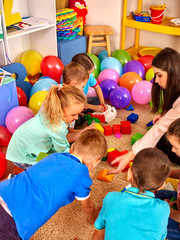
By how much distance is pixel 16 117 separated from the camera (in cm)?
193

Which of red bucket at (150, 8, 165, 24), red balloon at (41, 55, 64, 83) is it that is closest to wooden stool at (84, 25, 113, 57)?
red bucket at (150, 8, 165, 24)

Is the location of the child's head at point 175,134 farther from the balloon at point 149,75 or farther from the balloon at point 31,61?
the balloon at point 31,61

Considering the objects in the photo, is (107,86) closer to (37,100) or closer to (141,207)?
(37,100)

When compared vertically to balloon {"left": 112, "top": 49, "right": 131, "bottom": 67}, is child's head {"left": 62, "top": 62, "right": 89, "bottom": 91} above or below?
above

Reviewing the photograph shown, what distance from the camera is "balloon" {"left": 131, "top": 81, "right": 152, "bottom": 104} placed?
2307 millimetres

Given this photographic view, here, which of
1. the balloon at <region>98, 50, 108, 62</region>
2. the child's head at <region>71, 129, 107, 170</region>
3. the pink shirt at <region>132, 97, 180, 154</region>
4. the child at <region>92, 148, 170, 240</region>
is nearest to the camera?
the child at <region>92, 148, 170, 240</region>


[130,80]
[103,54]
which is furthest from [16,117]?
[103,54]

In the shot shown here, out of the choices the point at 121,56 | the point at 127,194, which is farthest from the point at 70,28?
the point at 127,194

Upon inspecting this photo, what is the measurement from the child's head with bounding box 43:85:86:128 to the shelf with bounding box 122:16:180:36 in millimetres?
1833

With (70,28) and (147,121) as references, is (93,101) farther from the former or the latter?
(70,28)

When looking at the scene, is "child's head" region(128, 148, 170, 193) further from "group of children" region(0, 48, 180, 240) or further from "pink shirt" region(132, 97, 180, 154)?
"pink shirt" region(132, 97, 180, 154)

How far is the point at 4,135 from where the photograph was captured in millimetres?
1921

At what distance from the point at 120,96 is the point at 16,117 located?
0.87 meters

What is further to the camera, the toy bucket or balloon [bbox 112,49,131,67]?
balloon [bbox 112,49,131,67]
